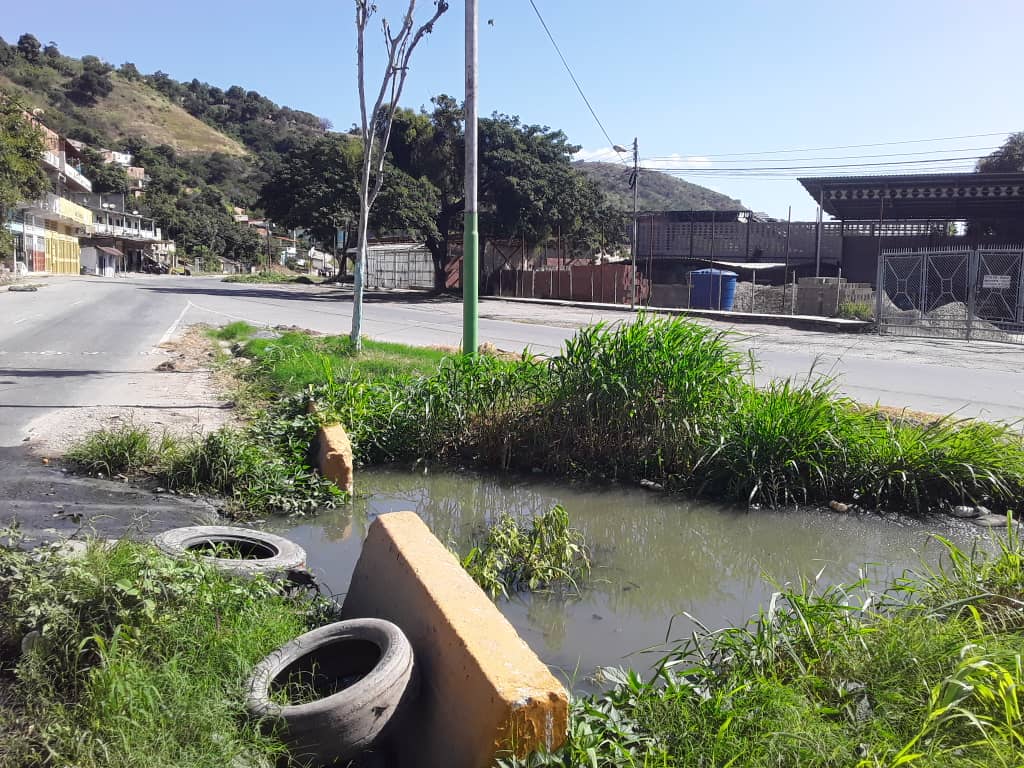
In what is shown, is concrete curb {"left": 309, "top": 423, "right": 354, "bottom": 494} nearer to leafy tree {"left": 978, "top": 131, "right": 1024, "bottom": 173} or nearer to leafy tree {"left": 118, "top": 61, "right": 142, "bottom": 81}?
leafy tree {"left": 978, "top": 131, "right": 1024, "bottom": 173}

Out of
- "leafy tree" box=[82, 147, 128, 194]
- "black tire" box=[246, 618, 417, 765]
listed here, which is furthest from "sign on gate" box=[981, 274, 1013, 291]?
"leafy tree" box=[82, 147, 128, 194]

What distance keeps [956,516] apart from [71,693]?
5805mm

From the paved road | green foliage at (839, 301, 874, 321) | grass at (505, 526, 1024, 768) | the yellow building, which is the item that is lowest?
grass at (505, 526, 1024, 768)

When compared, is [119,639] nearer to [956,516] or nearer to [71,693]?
[71,693]

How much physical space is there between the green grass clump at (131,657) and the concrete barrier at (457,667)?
534 millimetres

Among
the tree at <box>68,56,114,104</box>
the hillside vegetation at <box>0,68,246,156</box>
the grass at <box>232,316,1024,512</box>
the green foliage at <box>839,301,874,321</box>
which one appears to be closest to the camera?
the grass at <box>232,316,1024,512</box>

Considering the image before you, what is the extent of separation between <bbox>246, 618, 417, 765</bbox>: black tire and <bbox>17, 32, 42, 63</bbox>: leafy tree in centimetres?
16925

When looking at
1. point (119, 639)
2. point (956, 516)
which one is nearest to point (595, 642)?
point (119, 639)

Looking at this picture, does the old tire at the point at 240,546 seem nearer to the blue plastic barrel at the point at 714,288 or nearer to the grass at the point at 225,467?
→ the grass at the point at 225,467

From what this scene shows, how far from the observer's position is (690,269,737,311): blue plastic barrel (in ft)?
98.9

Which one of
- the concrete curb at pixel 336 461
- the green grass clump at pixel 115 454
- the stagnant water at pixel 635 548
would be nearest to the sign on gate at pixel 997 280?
the stagnant water at pixel 635 548

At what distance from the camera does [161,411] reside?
8.72 metres

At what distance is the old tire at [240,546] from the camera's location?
4.31 metres

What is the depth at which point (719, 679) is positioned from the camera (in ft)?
10.8
